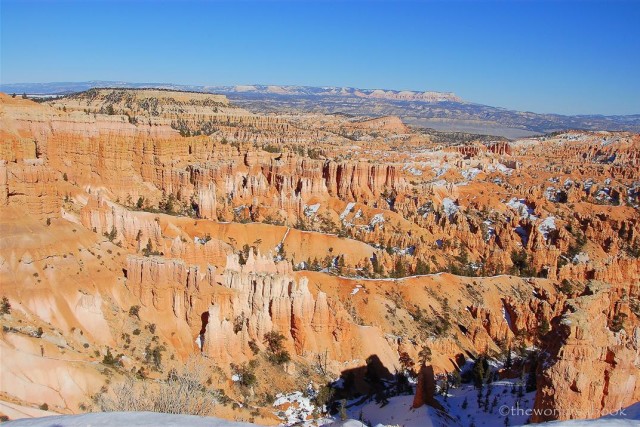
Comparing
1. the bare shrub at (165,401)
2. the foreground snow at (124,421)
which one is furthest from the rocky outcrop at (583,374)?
the foreground snow at (124,421)

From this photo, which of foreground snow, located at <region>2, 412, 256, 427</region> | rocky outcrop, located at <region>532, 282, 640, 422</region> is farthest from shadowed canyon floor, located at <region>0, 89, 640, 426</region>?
foreground snow, located at <region>2, 412, 256, 427</region>

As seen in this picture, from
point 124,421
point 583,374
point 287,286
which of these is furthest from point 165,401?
point 287,286

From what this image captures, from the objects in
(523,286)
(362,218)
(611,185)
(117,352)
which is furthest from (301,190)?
(611,185)

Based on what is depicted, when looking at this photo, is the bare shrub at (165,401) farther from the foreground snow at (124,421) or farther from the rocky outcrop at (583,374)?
the rocky outcrop at (583,374)

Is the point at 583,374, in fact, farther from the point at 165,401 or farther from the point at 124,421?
the point at 124,421

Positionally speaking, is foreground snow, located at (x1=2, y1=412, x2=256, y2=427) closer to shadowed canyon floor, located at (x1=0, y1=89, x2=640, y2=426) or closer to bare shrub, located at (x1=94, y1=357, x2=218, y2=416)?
bare shrub, located at (x1=94, y1=357, x2=218, y2=416)
